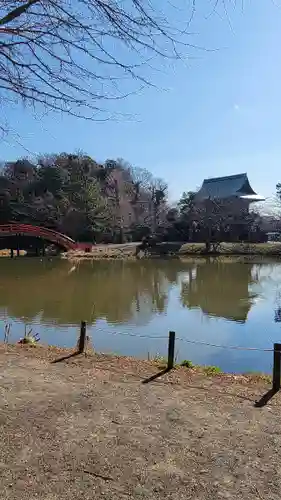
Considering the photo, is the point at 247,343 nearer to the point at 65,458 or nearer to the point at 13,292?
the point at 65,458

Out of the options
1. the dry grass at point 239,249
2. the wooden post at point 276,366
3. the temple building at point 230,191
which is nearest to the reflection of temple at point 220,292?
the wooden post at point 276,366

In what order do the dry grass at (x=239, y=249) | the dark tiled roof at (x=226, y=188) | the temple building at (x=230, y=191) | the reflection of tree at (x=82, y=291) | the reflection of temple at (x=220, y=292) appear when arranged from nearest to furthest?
the reflection of tree at (x=82, y=291) → the reflection of temple at (x=220, y=292) → the dry grass at (x=239, y=249) → the temple building at (x=230, y=191) → the dark tiled roof at (x=226, y=188)

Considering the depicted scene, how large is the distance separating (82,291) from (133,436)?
446 inches

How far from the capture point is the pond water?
285 inches

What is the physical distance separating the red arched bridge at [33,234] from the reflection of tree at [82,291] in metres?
3.36

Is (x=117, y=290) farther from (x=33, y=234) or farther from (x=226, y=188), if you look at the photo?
(x=226, y=188)

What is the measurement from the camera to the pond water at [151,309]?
285 inches

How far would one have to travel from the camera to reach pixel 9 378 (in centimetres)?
412

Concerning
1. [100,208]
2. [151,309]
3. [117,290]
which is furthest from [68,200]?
[151,309]

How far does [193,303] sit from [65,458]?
10.2 meters

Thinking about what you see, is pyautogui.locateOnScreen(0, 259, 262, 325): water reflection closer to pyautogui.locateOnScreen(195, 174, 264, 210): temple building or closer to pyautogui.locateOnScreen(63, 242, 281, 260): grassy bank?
pyautogui.locateOnScreen(63, 242, 281, 260): grassy bank

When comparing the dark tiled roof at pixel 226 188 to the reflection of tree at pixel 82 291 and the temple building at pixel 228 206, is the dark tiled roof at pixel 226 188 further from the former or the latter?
the reflection of tree at pixel 82 291

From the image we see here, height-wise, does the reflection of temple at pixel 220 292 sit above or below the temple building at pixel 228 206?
below

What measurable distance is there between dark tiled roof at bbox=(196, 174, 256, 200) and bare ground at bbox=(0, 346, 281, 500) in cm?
3209
